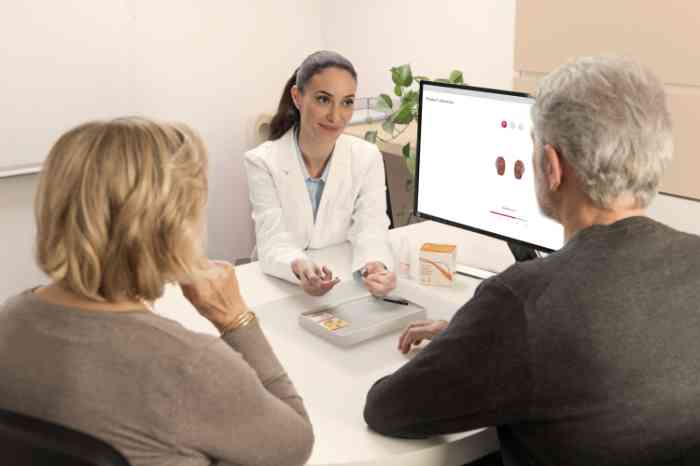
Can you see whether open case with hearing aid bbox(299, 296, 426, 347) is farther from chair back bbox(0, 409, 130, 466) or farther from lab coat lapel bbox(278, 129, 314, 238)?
chair back bbox(0, 409, 130, 466)

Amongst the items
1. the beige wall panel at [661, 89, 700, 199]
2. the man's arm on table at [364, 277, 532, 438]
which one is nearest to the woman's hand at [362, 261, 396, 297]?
the man's arm on table at [364, 277, 532, 438]

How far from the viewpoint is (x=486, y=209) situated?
1.94 m

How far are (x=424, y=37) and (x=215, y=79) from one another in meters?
1.04

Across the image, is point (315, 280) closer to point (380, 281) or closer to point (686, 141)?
point (380, 281)

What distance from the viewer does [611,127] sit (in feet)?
3.71

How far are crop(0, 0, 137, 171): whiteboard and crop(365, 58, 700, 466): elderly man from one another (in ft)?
7.72

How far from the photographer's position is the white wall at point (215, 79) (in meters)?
3.37

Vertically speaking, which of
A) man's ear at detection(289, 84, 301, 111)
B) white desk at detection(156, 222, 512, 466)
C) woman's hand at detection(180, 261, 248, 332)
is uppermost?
man's ear at detection(289, 84, 301, 111)

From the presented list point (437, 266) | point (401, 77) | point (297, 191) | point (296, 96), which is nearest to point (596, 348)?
point (437, 266)

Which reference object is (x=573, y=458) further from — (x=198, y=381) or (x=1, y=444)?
(x=1, y=444)

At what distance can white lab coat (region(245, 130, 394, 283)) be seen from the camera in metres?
2.30

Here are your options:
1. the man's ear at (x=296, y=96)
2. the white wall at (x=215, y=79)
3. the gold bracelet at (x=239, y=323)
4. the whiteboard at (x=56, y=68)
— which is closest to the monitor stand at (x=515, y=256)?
the man's ear at (x=296, y=96)

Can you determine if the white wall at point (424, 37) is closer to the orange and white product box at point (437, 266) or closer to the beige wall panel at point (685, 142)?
the beige wall panel at point (685, 142)

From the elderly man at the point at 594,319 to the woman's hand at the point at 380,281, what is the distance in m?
0.62
